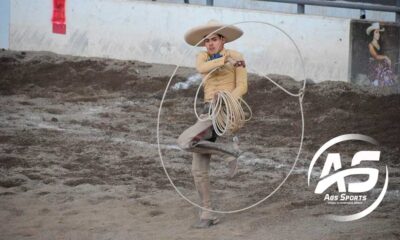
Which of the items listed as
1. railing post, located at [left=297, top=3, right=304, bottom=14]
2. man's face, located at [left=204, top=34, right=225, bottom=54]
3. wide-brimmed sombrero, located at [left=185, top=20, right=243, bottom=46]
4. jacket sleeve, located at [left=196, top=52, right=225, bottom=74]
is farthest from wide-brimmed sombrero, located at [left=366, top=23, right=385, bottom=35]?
jacket sleeve, located at [left=196, top=52, right=225, bottom=74]

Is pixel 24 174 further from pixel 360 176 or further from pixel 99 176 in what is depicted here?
pixel 360 176

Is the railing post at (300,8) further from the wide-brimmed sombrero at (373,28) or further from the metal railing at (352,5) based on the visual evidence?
the wide-brimmed sombrero at (373,28)

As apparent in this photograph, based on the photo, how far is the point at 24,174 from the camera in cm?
905

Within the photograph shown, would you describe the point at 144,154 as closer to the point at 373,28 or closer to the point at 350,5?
the point at 373,28

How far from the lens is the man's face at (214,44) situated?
7.44 meters

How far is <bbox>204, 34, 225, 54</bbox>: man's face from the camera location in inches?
293

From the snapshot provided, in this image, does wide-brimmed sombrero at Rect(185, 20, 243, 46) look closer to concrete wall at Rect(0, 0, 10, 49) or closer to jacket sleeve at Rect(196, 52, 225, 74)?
jacket sleeve at Rect(196, 52, 225, 74)

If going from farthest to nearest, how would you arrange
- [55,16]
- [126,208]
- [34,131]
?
[55,16] < [34,131] < [126,208]

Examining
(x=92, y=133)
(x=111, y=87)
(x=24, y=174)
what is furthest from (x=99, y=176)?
(x=111, y=87)

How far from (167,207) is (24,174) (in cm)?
186

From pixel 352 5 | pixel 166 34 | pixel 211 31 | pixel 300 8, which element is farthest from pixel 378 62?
pixel 211 31

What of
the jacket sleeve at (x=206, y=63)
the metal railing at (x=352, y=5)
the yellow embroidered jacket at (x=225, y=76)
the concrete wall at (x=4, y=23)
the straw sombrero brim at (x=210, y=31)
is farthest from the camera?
the concrete wall at (x=4, y=23)

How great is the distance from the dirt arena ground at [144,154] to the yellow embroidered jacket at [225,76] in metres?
1.18

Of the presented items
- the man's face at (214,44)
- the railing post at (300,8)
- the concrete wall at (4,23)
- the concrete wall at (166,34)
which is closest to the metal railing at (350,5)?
the railing post at (300,8)
